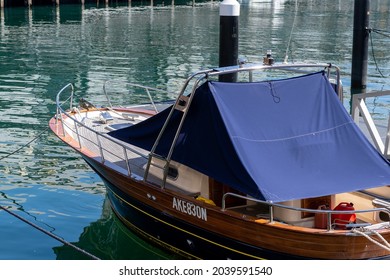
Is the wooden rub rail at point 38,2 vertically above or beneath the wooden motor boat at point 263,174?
above

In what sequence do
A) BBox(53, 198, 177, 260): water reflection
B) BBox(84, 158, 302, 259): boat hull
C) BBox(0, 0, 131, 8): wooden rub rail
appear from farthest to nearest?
1. BBox(0, 0, 131, 8): wooden rub rail
2. BBox(53, 198, 177, 260): water reflection
3. BBox(84, 158, 302, 259): boat hull

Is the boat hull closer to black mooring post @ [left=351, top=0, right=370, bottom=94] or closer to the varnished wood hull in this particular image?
the varnished wood hull

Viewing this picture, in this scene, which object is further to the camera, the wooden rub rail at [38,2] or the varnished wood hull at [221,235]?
the wooden rub rail at [38,2]

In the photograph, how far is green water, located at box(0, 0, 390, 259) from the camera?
1322 cm

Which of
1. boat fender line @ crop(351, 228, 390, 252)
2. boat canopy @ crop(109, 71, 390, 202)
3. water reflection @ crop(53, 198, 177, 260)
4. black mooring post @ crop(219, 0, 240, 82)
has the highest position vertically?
black mooring post @ crop(219, 0, 240, 82)

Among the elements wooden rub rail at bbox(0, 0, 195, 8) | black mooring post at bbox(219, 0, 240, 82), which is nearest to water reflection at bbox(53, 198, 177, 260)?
black mooring post at bbox(219, 0, 240, 82)

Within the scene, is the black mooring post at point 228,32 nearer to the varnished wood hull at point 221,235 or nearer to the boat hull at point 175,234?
the boat hull at point 175,234

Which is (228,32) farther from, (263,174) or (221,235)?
(263,174)

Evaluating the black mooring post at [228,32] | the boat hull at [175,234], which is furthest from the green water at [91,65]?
the black mooring post at [228,32]

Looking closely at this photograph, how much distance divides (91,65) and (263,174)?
24079 millimetres

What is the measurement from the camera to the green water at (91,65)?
1322cm

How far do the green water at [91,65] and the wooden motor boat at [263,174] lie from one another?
1.35 metres

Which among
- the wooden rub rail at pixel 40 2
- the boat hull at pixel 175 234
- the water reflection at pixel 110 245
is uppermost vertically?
the wooden rub rail at pixel 40 2

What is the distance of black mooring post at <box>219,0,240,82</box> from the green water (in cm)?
421
